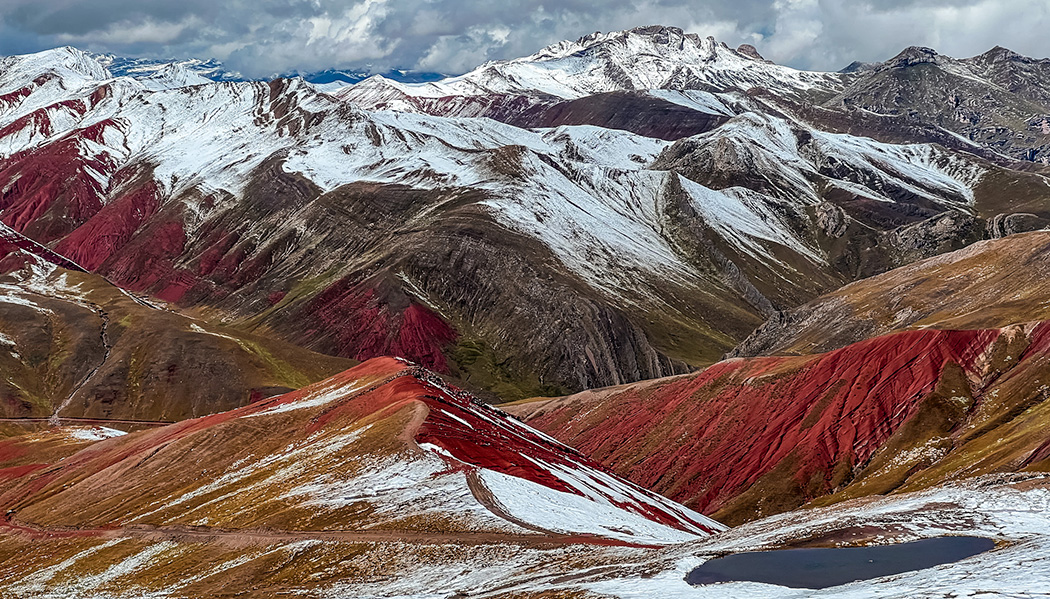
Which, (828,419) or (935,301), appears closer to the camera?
(828,419)

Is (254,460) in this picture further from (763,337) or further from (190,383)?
(763,337)

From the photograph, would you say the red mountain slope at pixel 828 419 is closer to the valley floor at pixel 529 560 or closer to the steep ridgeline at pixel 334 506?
the steep ridgeline at pixel 334 506

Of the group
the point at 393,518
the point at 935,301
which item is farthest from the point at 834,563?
the point at 935,301

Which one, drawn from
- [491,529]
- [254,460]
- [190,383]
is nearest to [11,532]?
[254,460]

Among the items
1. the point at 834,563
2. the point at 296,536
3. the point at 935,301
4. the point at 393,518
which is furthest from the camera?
the point at 935,301

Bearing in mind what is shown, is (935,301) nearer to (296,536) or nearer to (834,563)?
(834,563)

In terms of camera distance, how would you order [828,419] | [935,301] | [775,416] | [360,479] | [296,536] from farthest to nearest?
1. [935,301]
2. [775,416]
3. [828,419]
4. [360,479]
5. [296,536]

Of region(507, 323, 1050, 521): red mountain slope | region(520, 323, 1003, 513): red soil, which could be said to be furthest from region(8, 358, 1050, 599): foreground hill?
region(520, 323, 1003, 513): red soil
